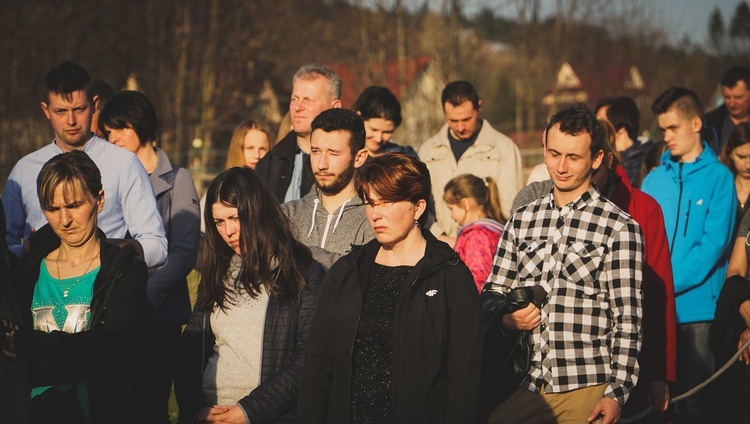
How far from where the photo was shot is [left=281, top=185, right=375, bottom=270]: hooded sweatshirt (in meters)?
4.96

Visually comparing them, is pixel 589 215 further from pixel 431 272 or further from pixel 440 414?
pixel 440 414

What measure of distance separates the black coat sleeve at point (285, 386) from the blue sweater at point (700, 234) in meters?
3.07

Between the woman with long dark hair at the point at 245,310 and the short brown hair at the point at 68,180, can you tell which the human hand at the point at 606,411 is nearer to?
the woman with long dark hair at the point at 245,310

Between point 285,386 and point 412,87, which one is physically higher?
point 412,87

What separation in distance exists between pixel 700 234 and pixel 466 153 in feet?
7.63

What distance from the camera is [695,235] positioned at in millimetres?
6207

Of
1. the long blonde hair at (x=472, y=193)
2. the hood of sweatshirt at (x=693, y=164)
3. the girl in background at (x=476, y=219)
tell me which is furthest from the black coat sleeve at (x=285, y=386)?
the hood of sweatshirt at (x=693, y=164)

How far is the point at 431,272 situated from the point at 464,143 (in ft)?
14.3

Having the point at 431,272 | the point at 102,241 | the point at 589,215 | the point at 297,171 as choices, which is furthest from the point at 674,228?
→ the point at 102,241

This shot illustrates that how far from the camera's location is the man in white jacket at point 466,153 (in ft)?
25.5

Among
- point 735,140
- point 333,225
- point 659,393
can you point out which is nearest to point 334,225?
point 333,225

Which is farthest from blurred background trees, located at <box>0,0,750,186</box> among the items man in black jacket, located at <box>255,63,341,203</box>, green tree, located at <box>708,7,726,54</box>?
green tree, located at <box>708,7,726,54</box>

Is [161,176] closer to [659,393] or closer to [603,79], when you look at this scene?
[659,393]

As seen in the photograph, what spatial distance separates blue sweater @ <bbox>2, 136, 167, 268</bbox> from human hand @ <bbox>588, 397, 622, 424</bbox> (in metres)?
2.50
